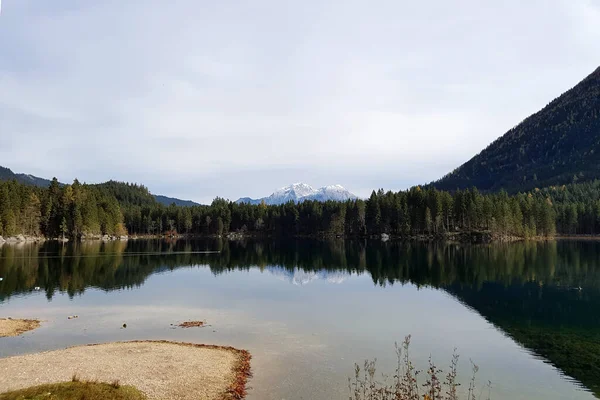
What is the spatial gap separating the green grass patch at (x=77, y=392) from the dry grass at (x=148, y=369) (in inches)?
28.9

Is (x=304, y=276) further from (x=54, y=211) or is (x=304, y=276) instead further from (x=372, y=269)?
(x=54, y=211)

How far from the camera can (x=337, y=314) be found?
5141 cm

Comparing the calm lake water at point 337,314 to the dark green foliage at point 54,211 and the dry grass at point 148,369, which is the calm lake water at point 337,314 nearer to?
the dry grass at point 148,369

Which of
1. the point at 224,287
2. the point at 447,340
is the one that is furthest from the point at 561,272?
the point at 224,287

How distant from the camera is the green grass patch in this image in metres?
20.0

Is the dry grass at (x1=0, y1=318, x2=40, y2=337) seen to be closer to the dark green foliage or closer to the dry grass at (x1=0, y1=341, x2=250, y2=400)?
the dry grass at (x1=0, y1=341, x2=250, y2=400)

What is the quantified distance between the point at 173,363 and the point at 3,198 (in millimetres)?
157552

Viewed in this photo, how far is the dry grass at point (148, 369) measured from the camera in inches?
1015

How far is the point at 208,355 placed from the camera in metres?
33.5

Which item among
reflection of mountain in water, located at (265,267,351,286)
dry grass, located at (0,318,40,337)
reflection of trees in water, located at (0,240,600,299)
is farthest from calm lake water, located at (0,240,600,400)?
dry grass, located at (0,318,40,337)

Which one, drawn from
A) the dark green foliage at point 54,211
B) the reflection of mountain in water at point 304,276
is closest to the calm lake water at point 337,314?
the reflection of mountain in water at point 304,276

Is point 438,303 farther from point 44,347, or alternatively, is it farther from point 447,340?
point 44,347

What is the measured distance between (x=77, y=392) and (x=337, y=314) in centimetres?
3406

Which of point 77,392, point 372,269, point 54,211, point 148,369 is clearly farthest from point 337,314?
point 54,211
